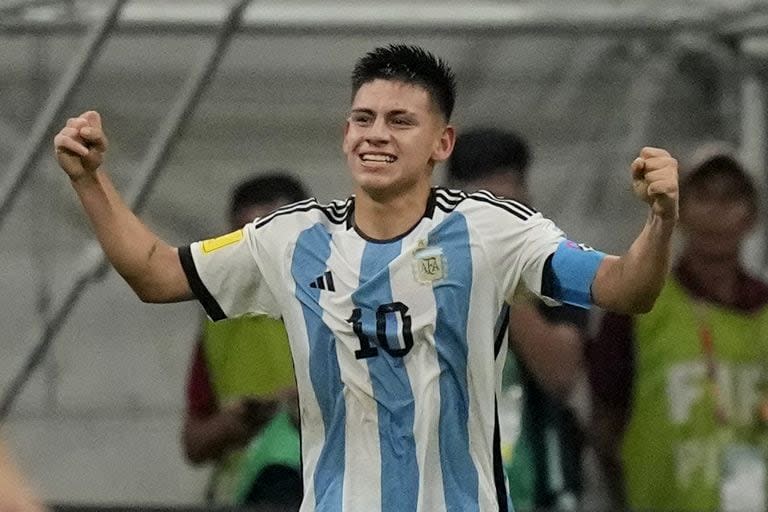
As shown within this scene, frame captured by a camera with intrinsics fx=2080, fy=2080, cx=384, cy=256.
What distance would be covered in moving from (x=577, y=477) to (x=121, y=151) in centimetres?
205

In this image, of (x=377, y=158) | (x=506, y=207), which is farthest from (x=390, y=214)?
(x=506, y=207)

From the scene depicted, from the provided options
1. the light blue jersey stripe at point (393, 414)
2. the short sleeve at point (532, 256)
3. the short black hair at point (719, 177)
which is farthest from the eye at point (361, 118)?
the short black hair at point (719, 177)

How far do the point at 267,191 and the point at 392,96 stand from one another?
85.0 inches

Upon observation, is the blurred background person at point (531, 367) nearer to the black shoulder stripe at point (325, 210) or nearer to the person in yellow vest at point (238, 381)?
the person in yellow vest at point (238, 381)

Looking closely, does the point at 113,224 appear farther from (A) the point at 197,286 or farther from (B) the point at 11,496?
(B) the point at 11,496

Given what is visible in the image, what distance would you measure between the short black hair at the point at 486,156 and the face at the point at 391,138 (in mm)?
1831

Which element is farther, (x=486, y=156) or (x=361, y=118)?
(x=486, y=156)

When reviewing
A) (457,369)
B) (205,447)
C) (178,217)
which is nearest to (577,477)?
(205,447)

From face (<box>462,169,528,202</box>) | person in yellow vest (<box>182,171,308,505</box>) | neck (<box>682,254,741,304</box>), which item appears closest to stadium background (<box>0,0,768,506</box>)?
person in yellow vest (<box>182,171,308,505</box>)

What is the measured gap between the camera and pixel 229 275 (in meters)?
4.66

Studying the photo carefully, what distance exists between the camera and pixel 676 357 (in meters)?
6.69

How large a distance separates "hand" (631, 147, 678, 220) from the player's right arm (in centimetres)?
106

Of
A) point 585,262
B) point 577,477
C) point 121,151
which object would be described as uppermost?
point 121,151

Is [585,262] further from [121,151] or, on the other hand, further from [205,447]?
[121,151]
